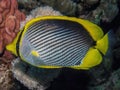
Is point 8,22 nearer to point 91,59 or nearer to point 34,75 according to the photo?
point 34,75

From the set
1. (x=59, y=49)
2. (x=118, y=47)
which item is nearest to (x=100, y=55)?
(x=59, y=49)

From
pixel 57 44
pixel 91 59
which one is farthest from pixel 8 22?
Answer: pixel 91 59

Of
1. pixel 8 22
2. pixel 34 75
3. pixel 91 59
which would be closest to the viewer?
pixel 91 59

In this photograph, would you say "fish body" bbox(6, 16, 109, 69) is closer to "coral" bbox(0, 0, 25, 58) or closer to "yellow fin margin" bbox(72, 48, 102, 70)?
"yellow fin margin" bbox(72, 48, 102, 70)

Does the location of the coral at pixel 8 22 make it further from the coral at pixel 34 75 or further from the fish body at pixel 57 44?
the fish body at pixel 57 44

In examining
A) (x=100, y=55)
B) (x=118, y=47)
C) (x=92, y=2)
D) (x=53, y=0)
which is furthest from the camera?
(x=118, y=47)

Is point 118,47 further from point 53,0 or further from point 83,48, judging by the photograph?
point 83,48

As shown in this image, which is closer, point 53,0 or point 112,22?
point 53,0
